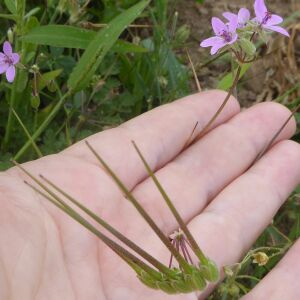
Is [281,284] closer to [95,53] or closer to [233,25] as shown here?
[233,25]

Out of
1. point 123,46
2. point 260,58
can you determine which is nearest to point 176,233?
point 123,46

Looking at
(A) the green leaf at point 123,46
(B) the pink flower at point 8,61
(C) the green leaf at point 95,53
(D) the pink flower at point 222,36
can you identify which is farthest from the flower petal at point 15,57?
(D) the pink flower at point 222,36

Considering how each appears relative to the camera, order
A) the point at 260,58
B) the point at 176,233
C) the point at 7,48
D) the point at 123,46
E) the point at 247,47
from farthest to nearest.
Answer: the point at 260,58 < the point at 123,46 < the point at 7,48 < the point at 247,47 < the point at 176,233

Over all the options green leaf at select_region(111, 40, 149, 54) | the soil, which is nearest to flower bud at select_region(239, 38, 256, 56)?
green leaf at select_region(111, 40, 149, 54)

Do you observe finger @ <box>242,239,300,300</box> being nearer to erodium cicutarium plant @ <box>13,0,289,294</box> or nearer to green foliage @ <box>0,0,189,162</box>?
erodium cicutarium plant @ <box>13,0,289,294</box>

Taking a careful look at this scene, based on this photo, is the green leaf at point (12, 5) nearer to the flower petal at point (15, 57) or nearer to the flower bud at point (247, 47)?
the flower petal at point (15, 57)

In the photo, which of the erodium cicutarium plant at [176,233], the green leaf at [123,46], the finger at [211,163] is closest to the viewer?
the erodium cicutarium plant at [176,233]

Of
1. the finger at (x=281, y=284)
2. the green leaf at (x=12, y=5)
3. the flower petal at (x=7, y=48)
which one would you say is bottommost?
the finger at (x=281, y=284)
